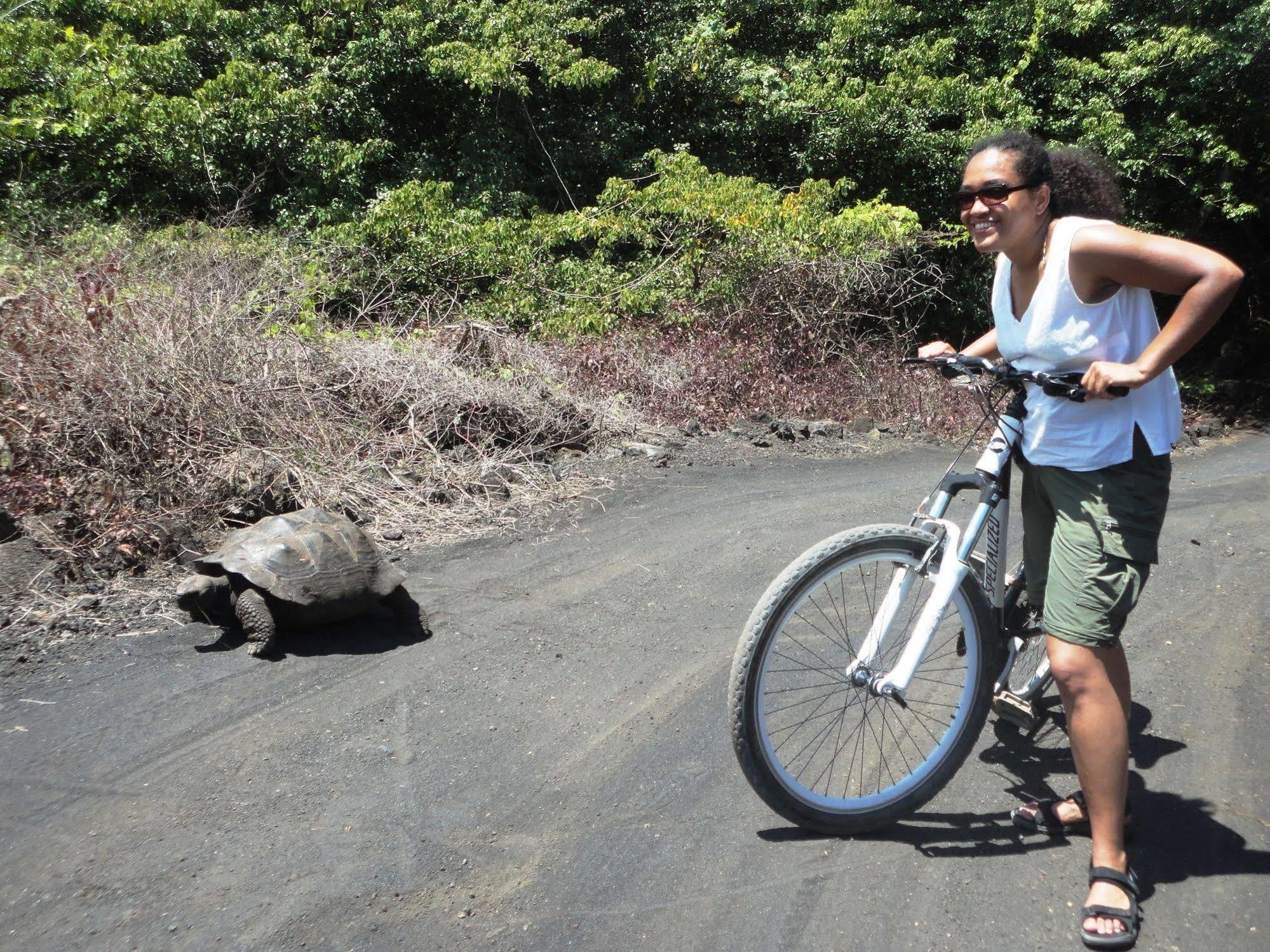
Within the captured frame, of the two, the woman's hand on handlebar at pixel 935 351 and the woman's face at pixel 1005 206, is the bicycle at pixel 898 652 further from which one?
the woman's face at pixel 1005 206

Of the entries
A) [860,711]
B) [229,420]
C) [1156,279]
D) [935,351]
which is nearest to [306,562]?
[229,420]

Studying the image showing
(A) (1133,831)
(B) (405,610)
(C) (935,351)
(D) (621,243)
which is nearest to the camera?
(A) (1133,831)

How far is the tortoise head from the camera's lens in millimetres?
4953

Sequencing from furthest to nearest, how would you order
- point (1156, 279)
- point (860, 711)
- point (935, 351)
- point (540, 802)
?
point (860, 711), point (540, 802), point (935, 351), point (1156, 279)

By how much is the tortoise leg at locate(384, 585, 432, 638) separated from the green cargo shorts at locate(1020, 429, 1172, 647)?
314cm

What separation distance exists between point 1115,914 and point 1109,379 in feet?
4.72

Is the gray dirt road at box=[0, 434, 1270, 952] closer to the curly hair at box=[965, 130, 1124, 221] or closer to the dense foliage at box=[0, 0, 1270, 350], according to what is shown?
the curly hair at box=[965, 130, 1124, 221]

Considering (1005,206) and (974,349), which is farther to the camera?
(974,349)

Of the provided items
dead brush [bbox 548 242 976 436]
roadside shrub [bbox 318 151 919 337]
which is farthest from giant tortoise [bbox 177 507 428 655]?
roadside shrub [bbox 318 151 919 337]

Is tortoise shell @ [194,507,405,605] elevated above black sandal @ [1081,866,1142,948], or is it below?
above

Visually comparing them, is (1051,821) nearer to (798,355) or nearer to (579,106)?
(798,355)

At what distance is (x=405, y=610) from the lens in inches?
205

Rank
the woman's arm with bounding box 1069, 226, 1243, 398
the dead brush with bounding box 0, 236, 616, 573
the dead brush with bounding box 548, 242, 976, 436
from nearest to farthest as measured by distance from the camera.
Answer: the woman's arm with bounding box 1069, 226, 1243, 398 < the dead brush with bounding box 0, 236, 616, 573 < the dead brush with bounding box 548, 242, 976, 436

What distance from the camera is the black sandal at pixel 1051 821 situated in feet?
→ 10.6
